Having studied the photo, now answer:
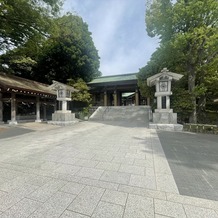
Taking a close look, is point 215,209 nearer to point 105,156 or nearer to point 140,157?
point 140,157

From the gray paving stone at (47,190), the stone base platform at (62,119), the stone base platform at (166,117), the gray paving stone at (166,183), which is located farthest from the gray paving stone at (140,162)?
the stone base platform at (62,119)

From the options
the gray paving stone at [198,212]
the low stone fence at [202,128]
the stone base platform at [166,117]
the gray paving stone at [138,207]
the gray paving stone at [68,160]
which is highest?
the stone base platform at [166,117]

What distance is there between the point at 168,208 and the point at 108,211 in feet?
2.96

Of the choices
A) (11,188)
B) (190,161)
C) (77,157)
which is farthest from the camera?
(77,157)

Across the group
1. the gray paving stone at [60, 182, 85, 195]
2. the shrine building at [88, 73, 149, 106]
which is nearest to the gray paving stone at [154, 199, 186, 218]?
the gray paving stone at [60, 182, 85, 195]

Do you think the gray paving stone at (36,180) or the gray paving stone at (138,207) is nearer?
the gray paving stone at (138,207)

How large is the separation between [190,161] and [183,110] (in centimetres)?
775

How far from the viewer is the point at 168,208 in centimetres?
226

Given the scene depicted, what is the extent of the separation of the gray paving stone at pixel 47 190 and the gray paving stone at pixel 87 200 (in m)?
0.48

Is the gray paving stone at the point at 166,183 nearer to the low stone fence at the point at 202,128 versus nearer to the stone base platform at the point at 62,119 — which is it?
the low stone fence at the point at 202,128

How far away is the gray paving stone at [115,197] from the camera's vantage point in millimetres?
2406

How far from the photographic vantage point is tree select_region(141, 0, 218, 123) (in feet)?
30.1

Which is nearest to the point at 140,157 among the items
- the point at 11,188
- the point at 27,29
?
the point at 11,188

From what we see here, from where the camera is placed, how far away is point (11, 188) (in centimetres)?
274
